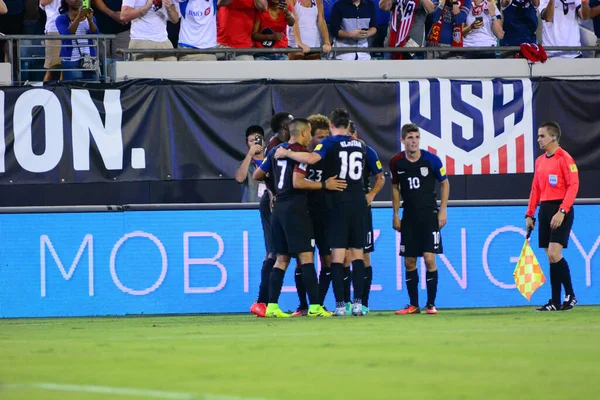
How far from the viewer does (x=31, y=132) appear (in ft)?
50.7

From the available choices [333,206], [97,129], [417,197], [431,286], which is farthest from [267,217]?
[97,129]

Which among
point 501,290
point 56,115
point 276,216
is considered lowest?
point 501,290

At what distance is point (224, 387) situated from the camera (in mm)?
5031

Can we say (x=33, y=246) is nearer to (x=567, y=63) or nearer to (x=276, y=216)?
(x=276, y=216)

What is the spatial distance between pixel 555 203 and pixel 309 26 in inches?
244

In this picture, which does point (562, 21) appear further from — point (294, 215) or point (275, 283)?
point (275, 283)

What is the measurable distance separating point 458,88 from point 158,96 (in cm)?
448

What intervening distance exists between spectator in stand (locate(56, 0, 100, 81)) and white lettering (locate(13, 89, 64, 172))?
772 millimetres

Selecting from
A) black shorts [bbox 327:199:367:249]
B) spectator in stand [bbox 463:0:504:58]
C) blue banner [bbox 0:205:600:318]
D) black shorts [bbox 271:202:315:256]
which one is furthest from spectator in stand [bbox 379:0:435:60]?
black shorts [bbox 271:202:315:256]

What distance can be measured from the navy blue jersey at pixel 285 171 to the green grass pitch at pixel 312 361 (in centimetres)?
168

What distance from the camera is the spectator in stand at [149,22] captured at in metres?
→ 15.8

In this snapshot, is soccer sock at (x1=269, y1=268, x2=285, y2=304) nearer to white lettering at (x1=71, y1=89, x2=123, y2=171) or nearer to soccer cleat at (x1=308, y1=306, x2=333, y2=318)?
soccer cleat at (x1=308, y1=306, x2=333, y2=318)

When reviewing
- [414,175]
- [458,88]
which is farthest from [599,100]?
[414,175]

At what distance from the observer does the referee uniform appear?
1198 cm
